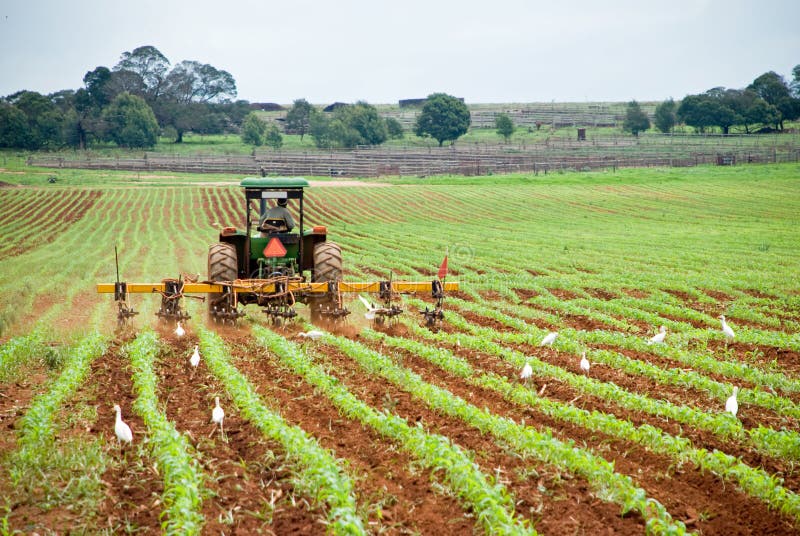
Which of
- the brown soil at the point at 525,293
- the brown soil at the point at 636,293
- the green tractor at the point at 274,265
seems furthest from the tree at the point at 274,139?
the green tractor at the point at 274,265

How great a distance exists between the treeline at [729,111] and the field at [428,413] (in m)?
71.2

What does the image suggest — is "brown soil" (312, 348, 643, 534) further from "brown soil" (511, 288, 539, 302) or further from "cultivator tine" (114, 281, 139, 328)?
"brown soil" (511, 288, 539, 302)

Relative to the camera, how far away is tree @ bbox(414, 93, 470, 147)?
289 ft

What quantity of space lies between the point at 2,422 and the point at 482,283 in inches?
495

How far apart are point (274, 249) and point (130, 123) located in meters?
75.2

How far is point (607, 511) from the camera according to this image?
19.3 ft

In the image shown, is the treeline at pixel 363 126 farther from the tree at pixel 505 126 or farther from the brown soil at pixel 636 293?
the brown soil at pixel 636 293

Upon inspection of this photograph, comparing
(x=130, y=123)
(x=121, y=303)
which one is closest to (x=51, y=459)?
(x=121, y=303)

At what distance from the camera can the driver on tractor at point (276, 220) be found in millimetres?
13828

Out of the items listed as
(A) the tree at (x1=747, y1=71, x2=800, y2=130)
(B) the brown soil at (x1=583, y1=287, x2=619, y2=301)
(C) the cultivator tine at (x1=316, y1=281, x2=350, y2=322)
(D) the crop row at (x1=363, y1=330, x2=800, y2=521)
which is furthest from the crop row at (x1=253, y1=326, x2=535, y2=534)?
(A) the tree at (x1=747, y1=71, x2=800, y2=130)

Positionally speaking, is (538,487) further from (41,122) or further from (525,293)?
(41,122)

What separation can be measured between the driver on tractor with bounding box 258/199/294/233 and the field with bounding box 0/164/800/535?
68.1 inches

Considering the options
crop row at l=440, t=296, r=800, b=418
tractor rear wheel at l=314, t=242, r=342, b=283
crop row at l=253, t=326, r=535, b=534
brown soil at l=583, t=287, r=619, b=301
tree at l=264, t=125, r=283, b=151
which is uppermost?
tree at l=264, t=125, r=283, b=151

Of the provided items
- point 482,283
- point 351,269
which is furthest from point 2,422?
point 351,269
